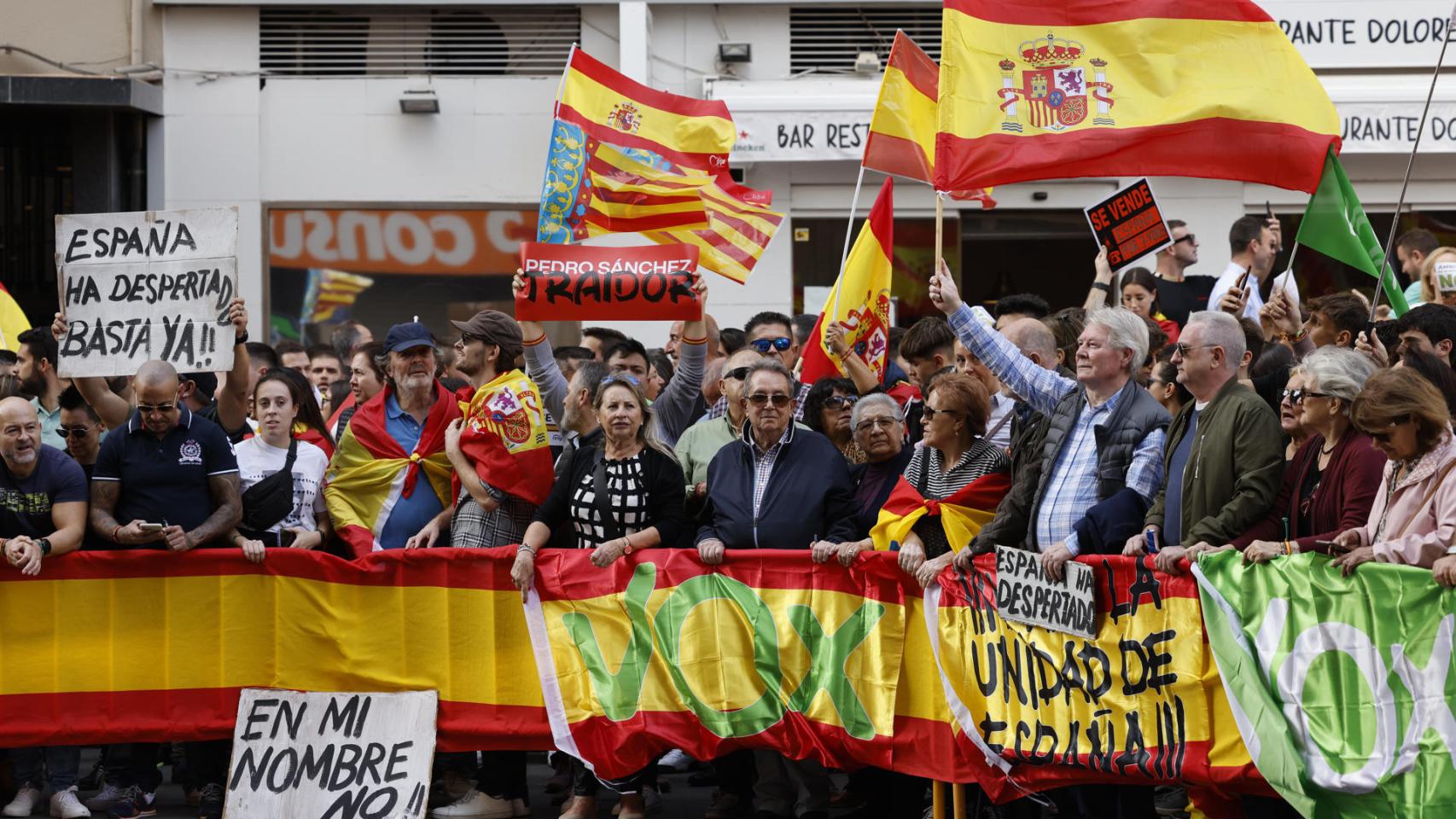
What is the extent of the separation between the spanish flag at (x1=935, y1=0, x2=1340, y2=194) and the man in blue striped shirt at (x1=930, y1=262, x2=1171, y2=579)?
3.71 ft

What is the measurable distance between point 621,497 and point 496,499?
29.6 inches

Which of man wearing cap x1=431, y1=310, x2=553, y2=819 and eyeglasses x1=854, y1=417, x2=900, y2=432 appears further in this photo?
man wearing cap x1=431, y1=310, x2=553, y2=819

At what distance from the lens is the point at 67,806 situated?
29.3ft

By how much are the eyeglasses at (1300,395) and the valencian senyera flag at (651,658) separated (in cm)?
82

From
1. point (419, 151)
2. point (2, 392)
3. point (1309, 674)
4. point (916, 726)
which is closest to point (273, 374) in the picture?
point (2, 392)

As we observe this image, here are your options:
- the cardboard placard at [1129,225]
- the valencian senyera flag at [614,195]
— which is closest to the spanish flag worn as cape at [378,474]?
the valencian senyera flag at [614,195]

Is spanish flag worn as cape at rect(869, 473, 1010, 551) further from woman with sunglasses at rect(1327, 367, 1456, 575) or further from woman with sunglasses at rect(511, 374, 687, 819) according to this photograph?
woman with sunglasses at rect(1327, 367, 1456, 575)

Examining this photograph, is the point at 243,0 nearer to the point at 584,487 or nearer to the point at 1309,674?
the point at 584,487

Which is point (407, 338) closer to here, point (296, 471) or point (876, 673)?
point (296, 471)

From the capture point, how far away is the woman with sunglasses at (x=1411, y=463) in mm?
6355

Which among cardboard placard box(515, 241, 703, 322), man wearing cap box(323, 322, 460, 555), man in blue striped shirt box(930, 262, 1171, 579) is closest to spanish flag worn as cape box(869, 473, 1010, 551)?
man in blue striped shirt box(930, 262, 1171, 579)

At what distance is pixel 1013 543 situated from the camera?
7891 millimetres

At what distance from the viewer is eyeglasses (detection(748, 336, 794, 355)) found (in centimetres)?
1083

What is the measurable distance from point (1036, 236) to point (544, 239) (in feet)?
23.3
